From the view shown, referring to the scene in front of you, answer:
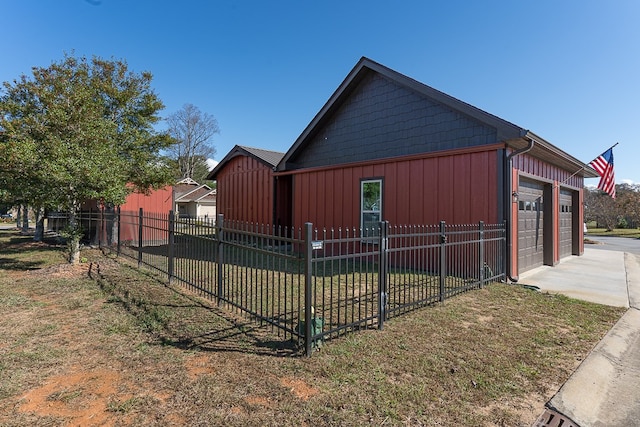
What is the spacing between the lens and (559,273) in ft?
27.6

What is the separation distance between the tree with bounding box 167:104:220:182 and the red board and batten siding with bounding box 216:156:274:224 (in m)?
26.9

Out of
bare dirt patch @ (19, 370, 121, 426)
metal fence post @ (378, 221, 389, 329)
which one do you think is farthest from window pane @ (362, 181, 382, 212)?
bare dirt patch @ (19, 370, 121, 426)

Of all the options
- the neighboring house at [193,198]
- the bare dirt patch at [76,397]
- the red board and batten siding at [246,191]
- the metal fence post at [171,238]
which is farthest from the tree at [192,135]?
the bare dirt patch at [76,397]

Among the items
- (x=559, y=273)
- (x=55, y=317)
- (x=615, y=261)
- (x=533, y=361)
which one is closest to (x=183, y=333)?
(x=55, y=317)

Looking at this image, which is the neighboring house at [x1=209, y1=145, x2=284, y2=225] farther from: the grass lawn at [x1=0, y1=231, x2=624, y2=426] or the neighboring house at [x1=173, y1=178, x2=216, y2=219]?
the neighboring house at [x1=173, y1=178, x2=216, y2=219]

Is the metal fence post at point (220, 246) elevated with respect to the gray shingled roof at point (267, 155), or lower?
lower

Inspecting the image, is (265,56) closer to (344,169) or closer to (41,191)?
(344,169)

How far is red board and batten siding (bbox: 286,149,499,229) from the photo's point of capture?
24.2 ft

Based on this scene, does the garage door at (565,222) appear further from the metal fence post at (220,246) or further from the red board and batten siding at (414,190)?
the metal fence post at (220,246)

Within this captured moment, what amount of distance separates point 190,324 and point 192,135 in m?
41.4

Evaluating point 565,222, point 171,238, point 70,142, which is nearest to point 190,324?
point 171,238

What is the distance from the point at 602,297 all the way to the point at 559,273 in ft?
8.31

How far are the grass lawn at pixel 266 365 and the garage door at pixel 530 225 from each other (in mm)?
2872

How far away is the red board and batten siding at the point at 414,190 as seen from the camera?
736 centimetres
